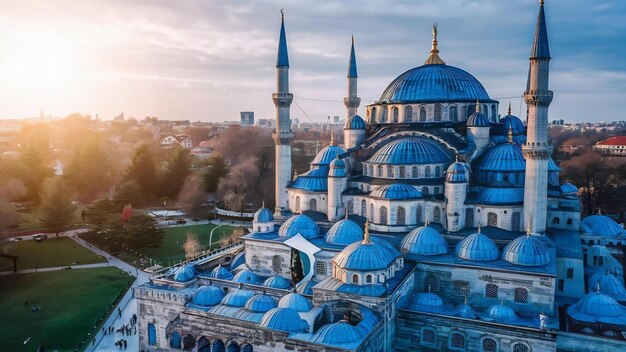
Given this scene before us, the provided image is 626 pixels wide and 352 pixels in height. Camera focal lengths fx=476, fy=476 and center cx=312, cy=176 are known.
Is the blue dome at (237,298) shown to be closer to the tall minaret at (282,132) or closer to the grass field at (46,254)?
the tall minaret at (282,132)

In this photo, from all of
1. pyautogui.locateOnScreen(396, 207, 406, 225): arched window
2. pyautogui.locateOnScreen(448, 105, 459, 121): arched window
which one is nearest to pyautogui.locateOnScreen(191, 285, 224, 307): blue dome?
pyautogui.locateOnScreen(396, 207, 406, 225): arched window

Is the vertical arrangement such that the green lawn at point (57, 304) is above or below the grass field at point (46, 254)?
below

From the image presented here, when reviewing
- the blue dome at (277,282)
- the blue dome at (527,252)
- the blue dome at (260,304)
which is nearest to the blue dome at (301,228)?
the blue dome at (277,282)

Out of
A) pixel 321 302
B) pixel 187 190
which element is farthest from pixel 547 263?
pixel 187 190

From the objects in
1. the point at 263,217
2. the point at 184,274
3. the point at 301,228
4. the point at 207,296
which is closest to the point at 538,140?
the point at 301,228

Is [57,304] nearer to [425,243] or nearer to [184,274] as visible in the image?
[184,274]

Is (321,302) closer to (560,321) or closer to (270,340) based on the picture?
(270,340)

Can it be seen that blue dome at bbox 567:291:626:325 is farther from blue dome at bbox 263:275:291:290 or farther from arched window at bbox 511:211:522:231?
blue dome at bbox 263:275:291:290
